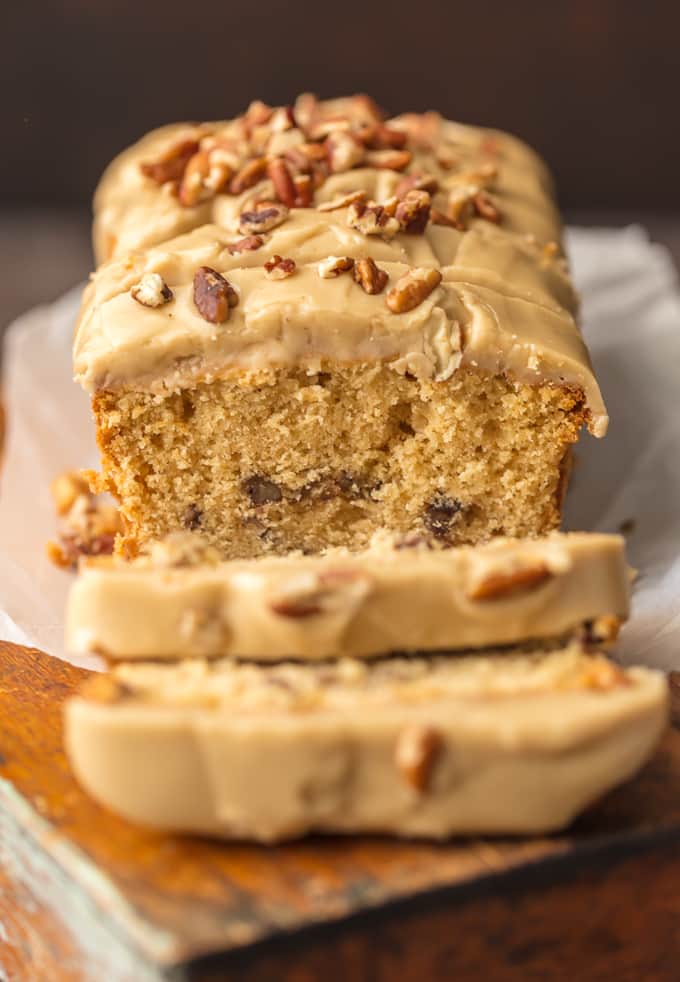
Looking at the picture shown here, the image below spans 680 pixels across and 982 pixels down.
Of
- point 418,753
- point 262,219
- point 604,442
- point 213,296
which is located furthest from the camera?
point 604,442

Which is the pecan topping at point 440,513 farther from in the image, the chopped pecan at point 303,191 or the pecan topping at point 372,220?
the chopped pecan at point 303,191

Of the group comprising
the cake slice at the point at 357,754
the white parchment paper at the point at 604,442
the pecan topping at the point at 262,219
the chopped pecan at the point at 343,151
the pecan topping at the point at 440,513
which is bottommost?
the white parchment paper at the point at 604,442

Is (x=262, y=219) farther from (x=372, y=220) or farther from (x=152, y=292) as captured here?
(x=152, y=292)

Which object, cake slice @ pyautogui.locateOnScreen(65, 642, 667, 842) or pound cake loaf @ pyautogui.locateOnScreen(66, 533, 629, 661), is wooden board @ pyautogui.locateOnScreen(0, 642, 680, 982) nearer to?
cake slice @ pyautogui.locateOnScreen(65, 642, 667, 842)

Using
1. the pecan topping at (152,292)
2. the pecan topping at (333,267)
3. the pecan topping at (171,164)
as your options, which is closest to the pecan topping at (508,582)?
the pecan topping at (333,267)

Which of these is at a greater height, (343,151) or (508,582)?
(343,151)

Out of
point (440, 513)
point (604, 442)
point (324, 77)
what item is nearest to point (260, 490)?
point (440, 513)

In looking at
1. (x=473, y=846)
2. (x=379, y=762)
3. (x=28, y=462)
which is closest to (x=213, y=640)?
(x=379, y=762)
